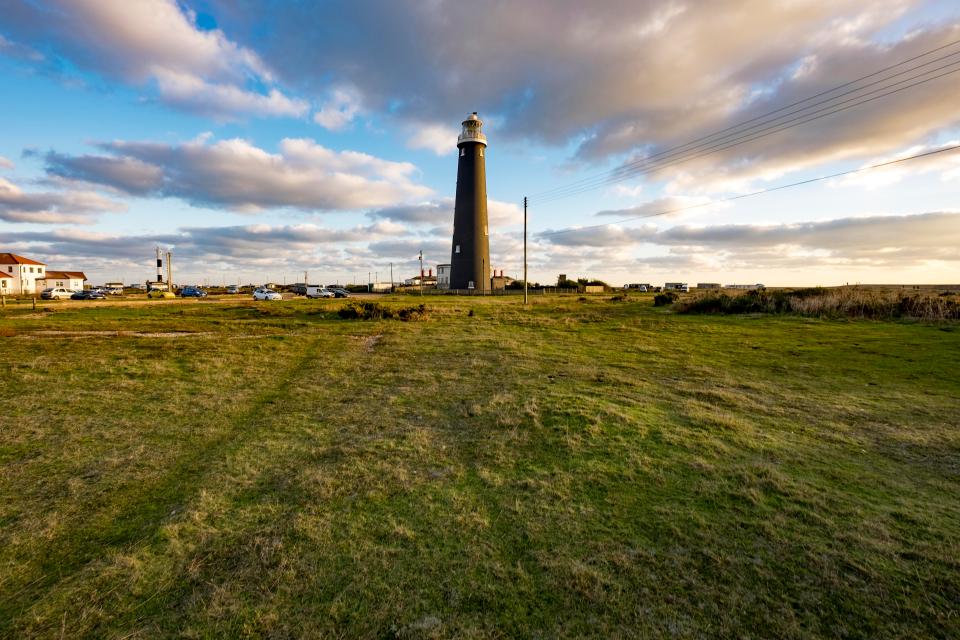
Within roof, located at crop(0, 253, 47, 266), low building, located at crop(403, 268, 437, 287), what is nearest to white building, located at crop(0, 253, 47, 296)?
roof, located at crop(0, 253, 47, 266)

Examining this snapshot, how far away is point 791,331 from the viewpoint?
62.5 feet

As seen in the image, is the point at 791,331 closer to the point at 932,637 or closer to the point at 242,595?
the point at 932,637

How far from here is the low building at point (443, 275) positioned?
8194 centimetres

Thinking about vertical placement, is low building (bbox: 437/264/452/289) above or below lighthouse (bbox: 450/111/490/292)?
below

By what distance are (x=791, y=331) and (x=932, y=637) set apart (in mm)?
19527

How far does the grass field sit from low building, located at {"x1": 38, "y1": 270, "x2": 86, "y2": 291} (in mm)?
104551

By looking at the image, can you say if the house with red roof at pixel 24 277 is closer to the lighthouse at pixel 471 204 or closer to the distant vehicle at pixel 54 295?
the distant vehicle at pixel 54 295

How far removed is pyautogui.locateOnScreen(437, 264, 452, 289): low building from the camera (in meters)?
81.9

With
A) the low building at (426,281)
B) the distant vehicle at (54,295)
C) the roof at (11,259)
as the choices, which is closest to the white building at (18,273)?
the roof at (11,259)

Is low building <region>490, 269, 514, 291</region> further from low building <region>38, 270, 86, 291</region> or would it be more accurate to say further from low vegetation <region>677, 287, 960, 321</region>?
low building <region>38, 270, 86, 291</region>

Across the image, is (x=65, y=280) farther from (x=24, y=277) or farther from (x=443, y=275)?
(x=443, y=275)

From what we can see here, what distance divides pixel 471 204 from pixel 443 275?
104 feet

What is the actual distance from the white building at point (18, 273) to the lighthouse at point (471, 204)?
7953cm

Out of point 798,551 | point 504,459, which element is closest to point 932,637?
point 798,551
